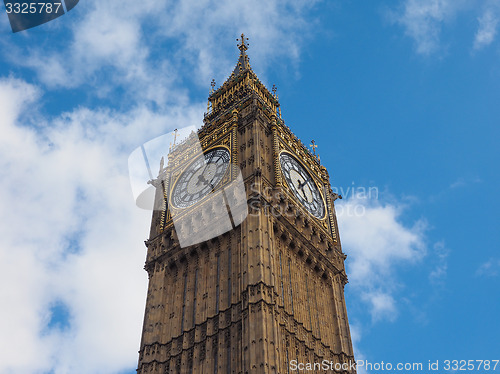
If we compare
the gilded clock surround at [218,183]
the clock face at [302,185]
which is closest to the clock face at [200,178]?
the gilded clock surround at [218,183]

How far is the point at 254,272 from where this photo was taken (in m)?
46.7

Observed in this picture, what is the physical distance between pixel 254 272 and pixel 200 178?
1388cm

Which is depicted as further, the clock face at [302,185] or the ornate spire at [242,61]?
the ornate spire at [242,61]

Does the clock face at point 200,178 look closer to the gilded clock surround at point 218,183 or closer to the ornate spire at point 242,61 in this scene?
the gilded clock surround at point 218,183

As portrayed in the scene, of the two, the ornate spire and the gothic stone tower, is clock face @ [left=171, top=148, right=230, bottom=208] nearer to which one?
the gothic stone tower

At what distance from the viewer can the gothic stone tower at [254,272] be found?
44.6 meters

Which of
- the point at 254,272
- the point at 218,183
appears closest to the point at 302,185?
the point at 218,183

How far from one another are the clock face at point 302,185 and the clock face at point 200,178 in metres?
4.93

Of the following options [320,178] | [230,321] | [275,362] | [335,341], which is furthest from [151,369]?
[320,178]

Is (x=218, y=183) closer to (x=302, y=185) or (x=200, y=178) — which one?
(x=200, y=178)

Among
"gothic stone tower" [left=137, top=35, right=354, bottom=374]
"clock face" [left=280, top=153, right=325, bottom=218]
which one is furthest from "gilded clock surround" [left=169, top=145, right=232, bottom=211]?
"clock face" [left=280, top=153, right=325, bottom=218]

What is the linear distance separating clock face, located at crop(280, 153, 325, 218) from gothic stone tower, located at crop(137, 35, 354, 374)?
13 cm

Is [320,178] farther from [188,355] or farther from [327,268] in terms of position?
[188,355]

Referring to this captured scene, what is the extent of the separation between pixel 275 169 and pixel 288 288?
1091 cm
